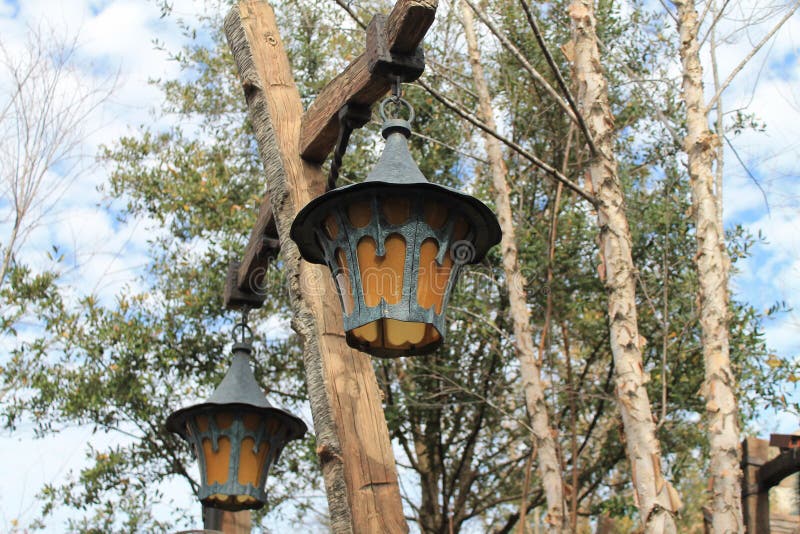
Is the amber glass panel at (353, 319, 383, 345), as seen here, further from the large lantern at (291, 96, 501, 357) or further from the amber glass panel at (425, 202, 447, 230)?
the amber glass panel at (425, 202, 447, 230)

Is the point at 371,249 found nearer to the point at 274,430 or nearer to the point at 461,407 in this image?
the point at 274,430

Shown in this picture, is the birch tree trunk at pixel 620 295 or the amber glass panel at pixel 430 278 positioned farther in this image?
the birch tree trunk at pixel 620 295

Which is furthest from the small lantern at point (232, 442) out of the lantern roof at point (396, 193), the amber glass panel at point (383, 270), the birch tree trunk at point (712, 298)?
the birch tree trunk at point (712, 298)

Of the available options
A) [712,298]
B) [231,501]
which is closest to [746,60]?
[712,298]

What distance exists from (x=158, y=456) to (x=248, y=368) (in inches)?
193

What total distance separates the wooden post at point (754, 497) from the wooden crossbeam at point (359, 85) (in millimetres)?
4117

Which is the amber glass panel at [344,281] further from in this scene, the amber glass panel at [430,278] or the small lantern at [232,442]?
the small lantern at [232,442]

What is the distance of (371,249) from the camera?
76.4 inches

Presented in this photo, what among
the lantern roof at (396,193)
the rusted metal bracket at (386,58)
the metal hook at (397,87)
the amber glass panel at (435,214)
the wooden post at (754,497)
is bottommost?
the wooden post at (754,497)

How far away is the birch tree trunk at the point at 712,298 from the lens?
4164 mm

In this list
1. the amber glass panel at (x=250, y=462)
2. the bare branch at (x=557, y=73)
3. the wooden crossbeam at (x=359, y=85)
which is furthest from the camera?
the amber glass panel at (x=250, y=462)

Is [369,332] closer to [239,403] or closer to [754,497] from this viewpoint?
[239,403]

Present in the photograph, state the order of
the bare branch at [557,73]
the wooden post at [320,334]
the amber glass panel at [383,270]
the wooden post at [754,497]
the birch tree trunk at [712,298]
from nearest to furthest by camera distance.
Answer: the amber glass panel at [383,270] → the wooden post at [320,334] → the bare branch at [557,73] → the birch tree trunk at [712,298] → the wooden post at [754,497]

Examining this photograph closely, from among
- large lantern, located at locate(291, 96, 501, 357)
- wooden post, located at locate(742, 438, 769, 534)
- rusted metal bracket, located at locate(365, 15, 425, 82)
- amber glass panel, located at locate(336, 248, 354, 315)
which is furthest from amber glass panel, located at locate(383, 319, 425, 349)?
wooden post, located at locate(742, 438, 769, 534)
